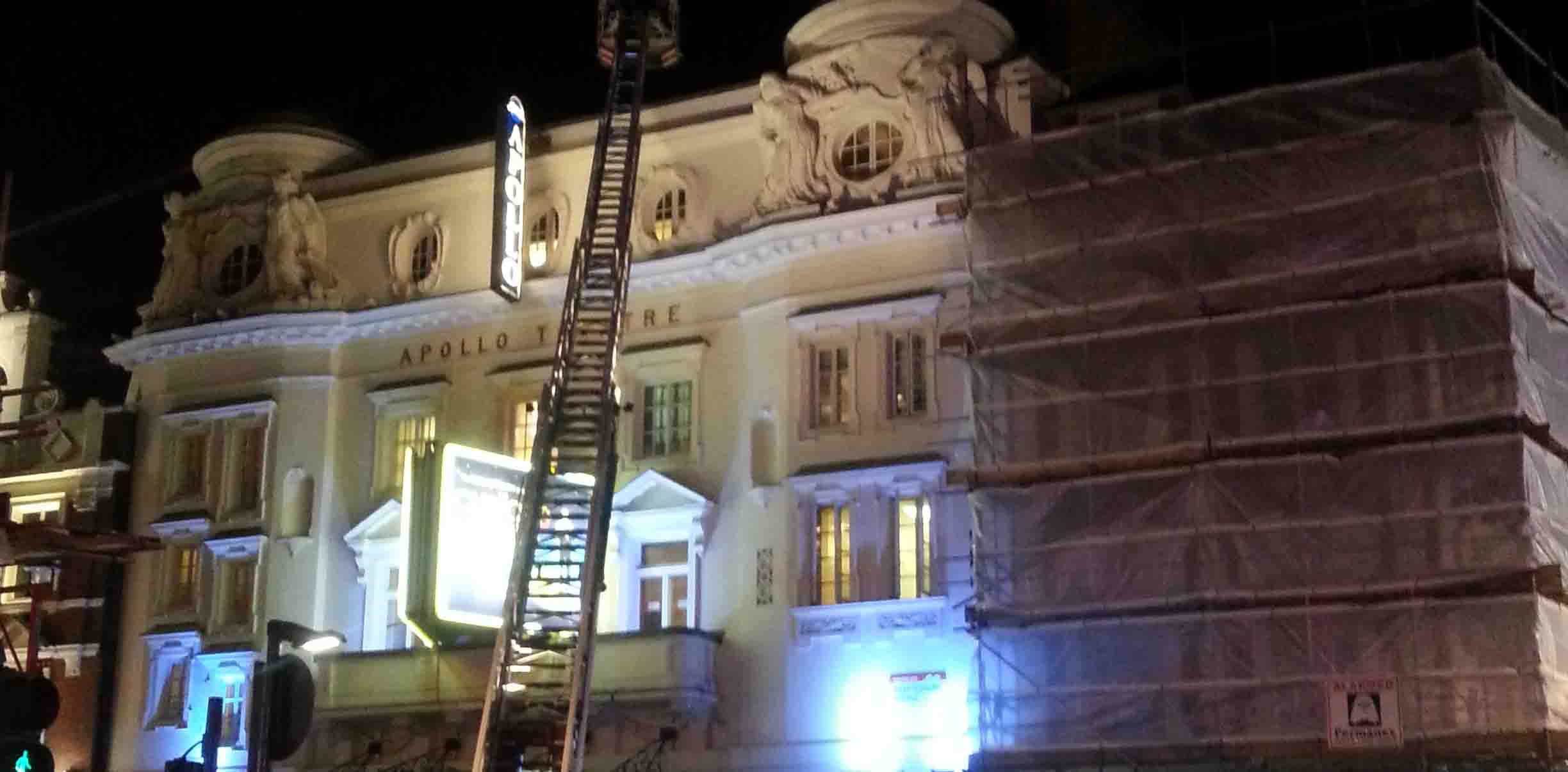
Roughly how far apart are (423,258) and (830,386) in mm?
10479

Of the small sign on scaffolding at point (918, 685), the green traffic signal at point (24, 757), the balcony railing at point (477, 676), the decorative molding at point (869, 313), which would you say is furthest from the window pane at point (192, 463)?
the green traffic signal at point (24, 757)

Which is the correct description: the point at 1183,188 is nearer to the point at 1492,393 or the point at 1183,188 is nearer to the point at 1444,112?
the point at 1444,112

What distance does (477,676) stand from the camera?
114 ft

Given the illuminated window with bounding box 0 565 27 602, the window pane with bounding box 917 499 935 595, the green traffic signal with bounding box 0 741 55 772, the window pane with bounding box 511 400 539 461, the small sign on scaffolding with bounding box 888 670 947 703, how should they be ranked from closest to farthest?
the green traffic signal with bounding box 0 741 55 772 < the small sign on scaffolding with bounding box 888 670 947 703 < the window pane with bounding box 917 499 935 595 < the window pane with bounding box 511 400 539 461 < the illuminated window with bounding box 0 565 27 602

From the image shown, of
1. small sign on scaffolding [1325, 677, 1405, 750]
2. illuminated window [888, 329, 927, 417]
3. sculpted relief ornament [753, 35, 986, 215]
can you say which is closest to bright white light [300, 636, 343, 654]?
small sign on scaffolding [1325, 677, 1405, 750]

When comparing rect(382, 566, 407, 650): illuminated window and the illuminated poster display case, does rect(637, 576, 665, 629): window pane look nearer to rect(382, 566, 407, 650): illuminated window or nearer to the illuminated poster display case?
the illuminated poster display case

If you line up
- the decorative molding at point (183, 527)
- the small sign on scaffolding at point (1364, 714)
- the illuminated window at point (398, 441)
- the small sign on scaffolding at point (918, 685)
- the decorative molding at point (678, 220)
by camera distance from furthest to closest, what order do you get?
the decorative molding at point (183, 527) < the illuminated window at point (398, 441) < the decorative molding at point (678, 220) < the small sign on scaffolding at point (918, 685) < the small sign on scaffolding at point (1364, 714)

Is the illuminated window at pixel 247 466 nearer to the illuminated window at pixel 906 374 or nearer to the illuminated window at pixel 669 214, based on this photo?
the illuminated window at pixel 669 214

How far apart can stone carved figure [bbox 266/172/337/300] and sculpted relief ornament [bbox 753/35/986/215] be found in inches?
416

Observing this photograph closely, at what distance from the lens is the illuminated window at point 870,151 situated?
34.5 m

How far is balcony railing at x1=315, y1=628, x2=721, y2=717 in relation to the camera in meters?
32.7

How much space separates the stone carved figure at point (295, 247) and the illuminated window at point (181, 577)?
18.7 feet

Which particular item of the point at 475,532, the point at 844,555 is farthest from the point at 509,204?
the point at 844,555

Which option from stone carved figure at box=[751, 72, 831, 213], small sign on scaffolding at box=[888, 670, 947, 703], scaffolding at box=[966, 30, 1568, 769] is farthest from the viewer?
stone carved figure at box=[751, 72, 831, 213]
